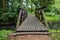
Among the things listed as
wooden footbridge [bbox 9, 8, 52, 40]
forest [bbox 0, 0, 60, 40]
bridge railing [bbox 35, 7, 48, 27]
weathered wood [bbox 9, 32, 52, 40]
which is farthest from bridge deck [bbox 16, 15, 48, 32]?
forest [bbox 0, 0, 60, 40]

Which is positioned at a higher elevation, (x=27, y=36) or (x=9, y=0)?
(x=9, y=0)

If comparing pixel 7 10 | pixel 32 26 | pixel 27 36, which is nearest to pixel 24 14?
pixel 32 26

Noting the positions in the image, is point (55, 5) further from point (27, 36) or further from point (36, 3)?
point (27, 36)

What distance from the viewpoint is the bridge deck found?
370 inches

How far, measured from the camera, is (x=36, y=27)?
9672 mm

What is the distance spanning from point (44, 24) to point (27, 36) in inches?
61.8

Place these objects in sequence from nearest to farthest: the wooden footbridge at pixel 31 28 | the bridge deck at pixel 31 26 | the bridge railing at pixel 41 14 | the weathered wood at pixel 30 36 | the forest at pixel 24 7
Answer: the weathered wood at pixel 30 36 < the wooden footbridge at pixel 31 28 < the bridge deck at pixel 31 26 < the bridge railing at pixel 41 14 < the forest at pixel 24 7

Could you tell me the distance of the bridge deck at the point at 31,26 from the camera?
941cm

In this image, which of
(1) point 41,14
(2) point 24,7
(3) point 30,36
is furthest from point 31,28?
(2) point 24,7

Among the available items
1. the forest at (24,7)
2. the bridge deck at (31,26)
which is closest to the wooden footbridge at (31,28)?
the bridge deck at (31,26)

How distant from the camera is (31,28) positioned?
961 cm

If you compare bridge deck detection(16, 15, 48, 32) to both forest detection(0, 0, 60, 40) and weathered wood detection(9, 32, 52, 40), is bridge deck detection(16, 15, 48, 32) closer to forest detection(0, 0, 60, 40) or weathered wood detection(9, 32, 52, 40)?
weathered wood detection(9, 32, 52, 40)

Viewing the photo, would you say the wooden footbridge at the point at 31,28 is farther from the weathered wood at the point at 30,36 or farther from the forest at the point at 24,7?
the forest at the point at 24,7

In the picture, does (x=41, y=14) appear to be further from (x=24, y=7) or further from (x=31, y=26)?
(x=24, y=7)
